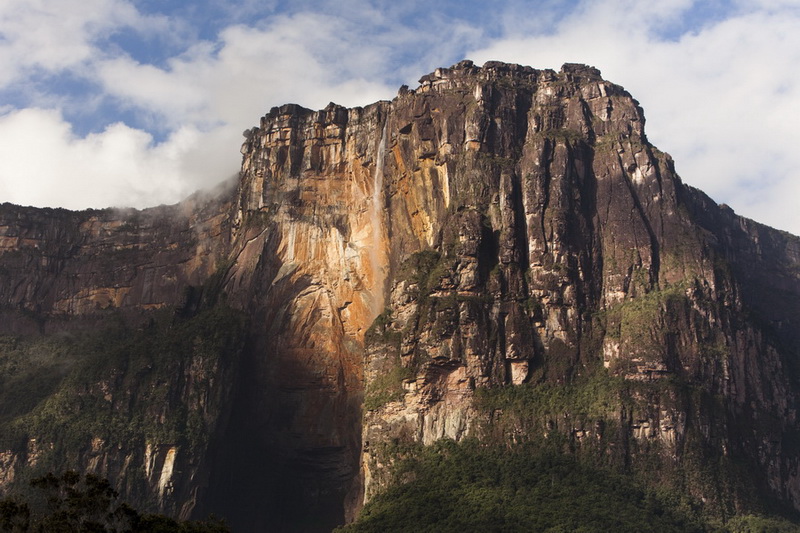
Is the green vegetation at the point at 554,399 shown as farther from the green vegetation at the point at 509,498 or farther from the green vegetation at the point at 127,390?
the green vegetation at the point at 127,390

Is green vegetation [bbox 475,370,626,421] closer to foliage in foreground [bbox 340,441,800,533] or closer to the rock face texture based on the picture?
the rock face texture

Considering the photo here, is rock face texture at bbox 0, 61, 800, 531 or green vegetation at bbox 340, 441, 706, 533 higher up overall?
rock face texture at bbox 0, 61, 800, 531

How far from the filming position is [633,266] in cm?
10244

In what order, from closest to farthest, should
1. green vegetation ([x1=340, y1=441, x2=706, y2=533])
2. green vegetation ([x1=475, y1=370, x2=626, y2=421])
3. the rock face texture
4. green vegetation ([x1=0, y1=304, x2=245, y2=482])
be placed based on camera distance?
green vegetation ([x1=340, y1=441, x2=706, y2=533]), green vegetation ([x1=475, y1=370, x2=626, y2=421]), the rock face texture, green vegetation ([x1=0, y1=304, x2=245, y2=482])

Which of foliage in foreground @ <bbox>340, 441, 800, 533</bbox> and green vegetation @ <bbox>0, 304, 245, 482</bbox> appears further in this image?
green vegetation @ <bbox>0, 304, 245, 482</bbox>

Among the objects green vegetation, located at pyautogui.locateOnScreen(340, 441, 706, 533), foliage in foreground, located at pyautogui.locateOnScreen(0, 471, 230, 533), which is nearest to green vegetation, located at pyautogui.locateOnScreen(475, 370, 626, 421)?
green vegetation, located at pyautogui.locateOnScreen(340, 441, 706, 533)

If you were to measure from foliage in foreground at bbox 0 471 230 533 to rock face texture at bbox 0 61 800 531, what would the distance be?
120 ft

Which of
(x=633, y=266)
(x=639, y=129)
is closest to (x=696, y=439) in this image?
(x=633, y=266)

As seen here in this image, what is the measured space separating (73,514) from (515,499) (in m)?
40.5

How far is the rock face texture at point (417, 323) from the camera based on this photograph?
9694 cm

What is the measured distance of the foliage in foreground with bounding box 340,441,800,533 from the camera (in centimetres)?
8688

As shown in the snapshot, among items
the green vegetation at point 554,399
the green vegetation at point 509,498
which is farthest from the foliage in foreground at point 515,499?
the green vegetation at point 554,399

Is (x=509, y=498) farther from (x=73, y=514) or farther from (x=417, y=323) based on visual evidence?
(x=73, y=514)

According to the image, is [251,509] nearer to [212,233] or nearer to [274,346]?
[274,346]
